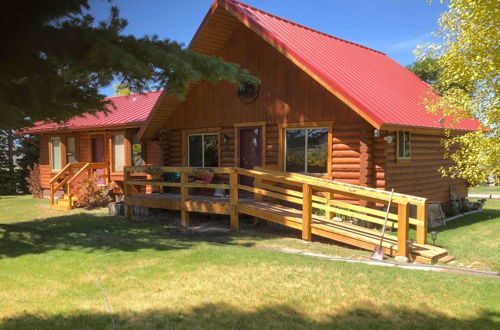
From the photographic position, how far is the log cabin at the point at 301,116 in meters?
10.6

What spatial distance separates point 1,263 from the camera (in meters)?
7.39

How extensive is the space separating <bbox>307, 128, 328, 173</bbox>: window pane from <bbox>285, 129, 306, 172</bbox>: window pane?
183 mm

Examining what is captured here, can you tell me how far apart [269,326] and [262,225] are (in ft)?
22.0

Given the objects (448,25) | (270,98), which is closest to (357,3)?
(270,98)

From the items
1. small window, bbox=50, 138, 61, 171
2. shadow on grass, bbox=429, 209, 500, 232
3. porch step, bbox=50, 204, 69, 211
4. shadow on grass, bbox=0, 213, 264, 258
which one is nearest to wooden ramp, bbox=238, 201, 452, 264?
shadow on grass, bbox=0, 213, 264, 258

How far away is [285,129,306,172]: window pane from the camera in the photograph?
11859mm

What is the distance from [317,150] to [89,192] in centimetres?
898

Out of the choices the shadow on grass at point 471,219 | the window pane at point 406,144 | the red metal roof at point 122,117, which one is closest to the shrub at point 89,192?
the red metal roof at point 122,117

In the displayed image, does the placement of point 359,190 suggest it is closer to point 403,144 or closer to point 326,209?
point 326,209

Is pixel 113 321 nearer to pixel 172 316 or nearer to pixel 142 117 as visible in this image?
pixel 172 316

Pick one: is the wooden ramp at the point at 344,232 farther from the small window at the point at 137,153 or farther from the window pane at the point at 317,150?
the small window at the point at 137,153

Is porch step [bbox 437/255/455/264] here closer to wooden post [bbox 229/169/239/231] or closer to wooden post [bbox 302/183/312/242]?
wooden post [bbox 302/183/312/242]

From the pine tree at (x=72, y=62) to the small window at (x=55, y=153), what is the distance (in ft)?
41.1

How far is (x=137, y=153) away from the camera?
56.6 feet
